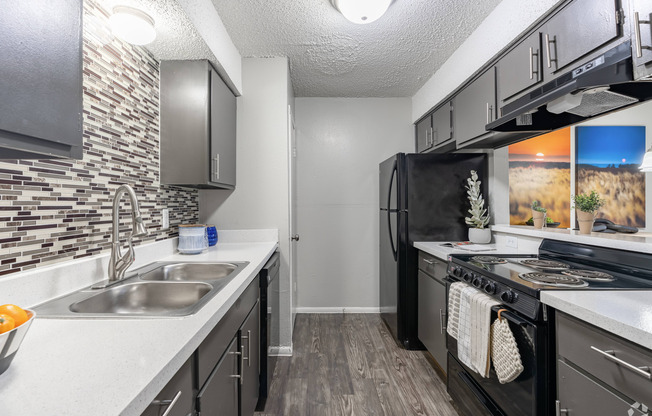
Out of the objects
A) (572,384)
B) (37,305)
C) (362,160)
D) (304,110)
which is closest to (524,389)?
(572,384)

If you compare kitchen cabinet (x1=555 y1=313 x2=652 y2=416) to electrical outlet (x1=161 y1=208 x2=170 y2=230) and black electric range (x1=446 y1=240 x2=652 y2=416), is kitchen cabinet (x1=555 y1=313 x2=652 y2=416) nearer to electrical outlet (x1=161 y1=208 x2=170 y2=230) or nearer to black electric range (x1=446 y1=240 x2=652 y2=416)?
black electric range (x1=446 y1=240 x2=652 y2=416)

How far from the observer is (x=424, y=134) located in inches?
125

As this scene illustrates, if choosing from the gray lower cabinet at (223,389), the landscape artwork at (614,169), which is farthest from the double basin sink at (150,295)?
the landscape artwork at (614,169)

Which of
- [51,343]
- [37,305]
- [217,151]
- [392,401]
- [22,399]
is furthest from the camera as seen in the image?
[217,151]

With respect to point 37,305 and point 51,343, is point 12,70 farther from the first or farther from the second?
point 37,305

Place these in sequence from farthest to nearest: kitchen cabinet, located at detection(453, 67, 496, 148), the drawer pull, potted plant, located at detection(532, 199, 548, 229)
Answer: potted plant, located at detection(532, 199, 548, 229), kitchen cabinet, located at detection(453, 67, 496, 148), the drawer pull

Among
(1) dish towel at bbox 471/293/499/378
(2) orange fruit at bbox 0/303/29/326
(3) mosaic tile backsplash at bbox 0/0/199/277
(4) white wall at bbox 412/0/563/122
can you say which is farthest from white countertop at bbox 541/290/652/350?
(3) mosaic tile backsplash at bbox 0/0/199/277

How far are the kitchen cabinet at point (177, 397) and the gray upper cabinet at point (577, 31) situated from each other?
1.87 meters

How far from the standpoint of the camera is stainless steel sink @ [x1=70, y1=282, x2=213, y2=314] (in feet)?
4.08

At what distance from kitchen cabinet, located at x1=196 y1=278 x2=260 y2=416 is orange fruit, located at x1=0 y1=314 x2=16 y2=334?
40 cm

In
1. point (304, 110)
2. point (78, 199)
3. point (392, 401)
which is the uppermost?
point (304, 110)

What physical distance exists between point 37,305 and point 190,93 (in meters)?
1.41

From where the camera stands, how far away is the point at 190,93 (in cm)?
195

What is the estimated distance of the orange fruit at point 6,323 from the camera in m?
0.57
